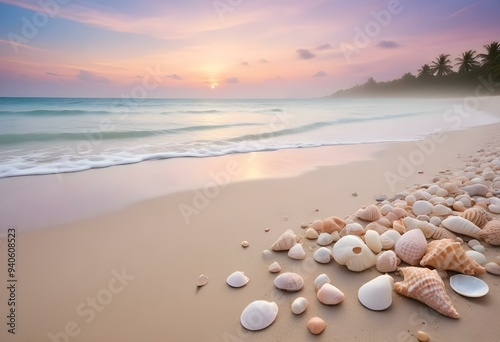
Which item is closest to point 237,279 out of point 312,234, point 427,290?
point 312,234

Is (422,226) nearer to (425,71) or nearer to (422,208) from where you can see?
(422,208)

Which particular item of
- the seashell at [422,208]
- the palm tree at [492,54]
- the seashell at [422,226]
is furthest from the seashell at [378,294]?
the palm tree at [492,54]

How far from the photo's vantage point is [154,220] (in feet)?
9.23

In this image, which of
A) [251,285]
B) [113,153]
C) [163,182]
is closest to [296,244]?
[251,285]

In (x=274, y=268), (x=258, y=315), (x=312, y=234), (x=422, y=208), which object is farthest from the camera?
(x=422, y=208)

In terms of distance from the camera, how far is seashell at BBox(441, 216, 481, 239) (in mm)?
2002

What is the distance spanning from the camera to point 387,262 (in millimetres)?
1754

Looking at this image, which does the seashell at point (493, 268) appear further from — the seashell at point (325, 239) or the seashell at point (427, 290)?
the seashell at point (325, 239)

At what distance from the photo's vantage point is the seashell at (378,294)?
1.48m

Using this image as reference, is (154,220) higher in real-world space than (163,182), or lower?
lower

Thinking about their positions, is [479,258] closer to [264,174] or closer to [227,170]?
[264,174]

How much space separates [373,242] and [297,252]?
58 centimetres

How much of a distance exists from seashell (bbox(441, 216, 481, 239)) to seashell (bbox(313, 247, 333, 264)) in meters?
1.06

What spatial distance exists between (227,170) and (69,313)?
3379 mm
